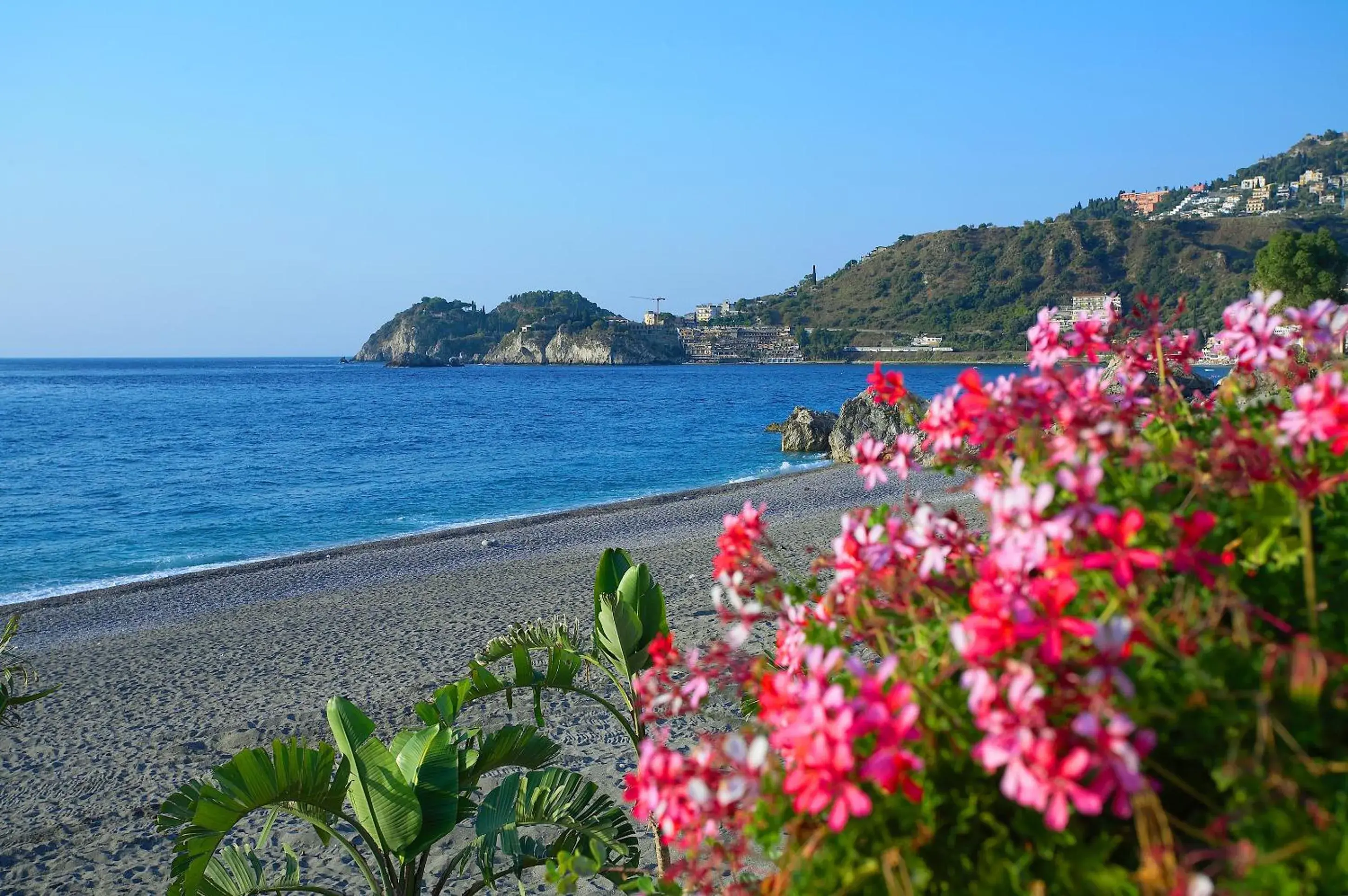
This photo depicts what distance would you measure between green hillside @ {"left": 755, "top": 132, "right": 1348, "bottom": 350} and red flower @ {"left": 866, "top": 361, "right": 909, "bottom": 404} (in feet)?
269

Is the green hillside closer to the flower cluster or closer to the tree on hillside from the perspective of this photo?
the tree on hillside

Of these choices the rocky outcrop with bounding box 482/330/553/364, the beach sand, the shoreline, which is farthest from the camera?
the rocky outcrop with bounding box 482/330/553/364

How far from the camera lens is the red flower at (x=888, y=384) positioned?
6.64 feet

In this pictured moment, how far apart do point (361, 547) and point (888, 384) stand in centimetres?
2198

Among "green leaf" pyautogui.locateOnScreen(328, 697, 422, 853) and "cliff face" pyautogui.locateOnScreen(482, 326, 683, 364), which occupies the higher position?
"cliff face" pyautogui.locateOnScreen(482, 326, 683, 364)

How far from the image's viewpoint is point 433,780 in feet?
12.0

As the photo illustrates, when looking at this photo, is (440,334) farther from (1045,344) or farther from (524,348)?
(1045,344)

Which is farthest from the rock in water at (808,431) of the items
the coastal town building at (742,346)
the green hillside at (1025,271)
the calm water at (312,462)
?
the coastal town building at (742,346)

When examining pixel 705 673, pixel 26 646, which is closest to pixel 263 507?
pixel 26 646

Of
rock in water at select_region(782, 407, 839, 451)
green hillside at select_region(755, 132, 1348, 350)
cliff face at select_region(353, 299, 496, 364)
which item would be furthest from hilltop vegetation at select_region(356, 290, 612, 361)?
rock in water at select_region(782, 407, 839, 451)

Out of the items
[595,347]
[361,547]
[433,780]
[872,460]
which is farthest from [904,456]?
[595,347]

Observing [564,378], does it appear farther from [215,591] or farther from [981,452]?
[981,452]

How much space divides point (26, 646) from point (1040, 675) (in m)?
16.9

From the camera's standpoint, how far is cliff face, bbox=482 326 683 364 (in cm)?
16262
